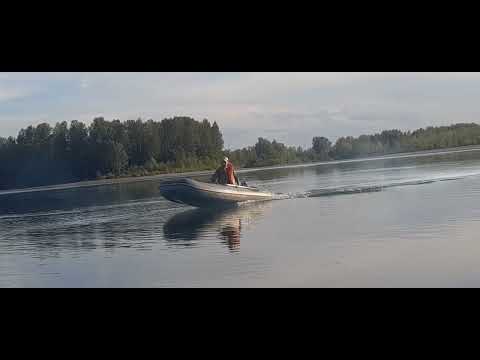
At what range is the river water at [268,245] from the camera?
859cm

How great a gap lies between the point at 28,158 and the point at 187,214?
5341 cm

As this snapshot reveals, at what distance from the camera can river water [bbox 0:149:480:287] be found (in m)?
8.59

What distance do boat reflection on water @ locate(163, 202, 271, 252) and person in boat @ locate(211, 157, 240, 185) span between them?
926 mm

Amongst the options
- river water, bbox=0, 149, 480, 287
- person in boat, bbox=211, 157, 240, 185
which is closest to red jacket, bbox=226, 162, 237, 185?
person in boat, bbox=211, 157, 240, 185

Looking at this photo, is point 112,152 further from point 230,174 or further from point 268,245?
point 268,245

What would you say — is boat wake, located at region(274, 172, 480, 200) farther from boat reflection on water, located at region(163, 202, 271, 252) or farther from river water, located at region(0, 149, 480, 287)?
boat reflection on water, located at region(163, 202, 271, 252)

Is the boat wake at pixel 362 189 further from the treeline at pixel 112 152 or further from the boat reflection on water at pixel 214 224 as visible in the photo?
the treeline at pixel 112 152

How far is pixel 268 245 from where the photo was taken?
38.4 feet

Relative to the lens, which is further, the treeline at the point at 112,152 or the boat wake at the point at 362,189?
the treeline at the point at 112,152

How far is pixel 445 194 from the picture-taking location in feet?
62.2

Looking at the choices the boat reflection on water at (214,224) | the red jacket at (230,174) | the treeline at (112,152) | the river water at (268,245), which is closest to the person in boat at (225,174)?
the red jacket at (230,174)

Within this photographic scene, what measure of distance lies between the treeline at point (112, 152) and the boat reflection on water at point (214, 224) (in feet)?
143

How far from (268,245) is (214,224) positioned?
460 cm

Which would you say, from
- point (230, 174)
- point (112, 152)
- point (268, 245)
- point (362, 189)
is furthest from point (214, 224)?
point (112, 152)
